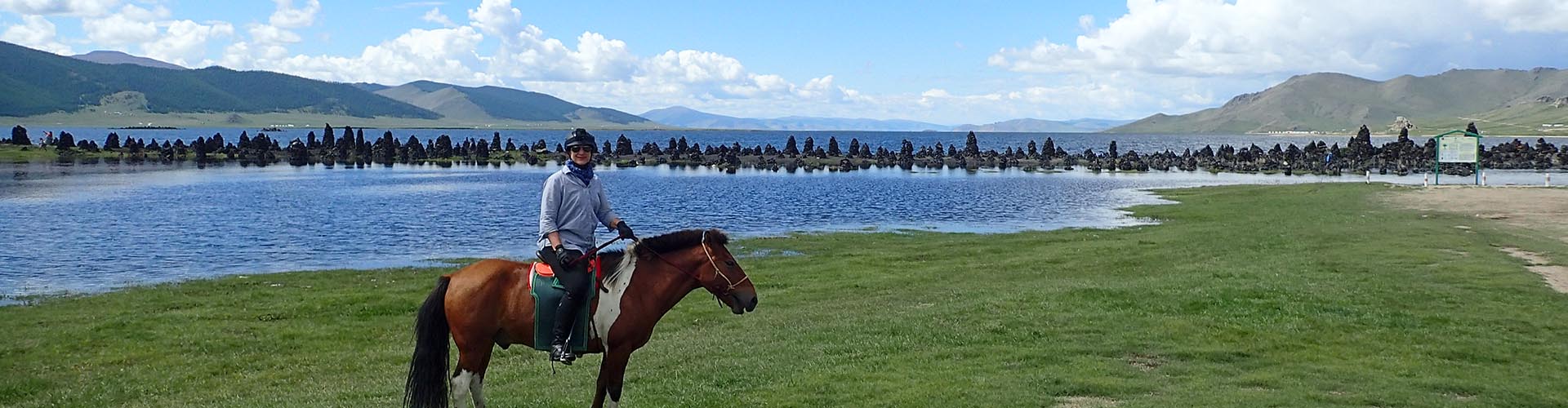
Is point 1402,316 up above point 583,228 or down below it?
below

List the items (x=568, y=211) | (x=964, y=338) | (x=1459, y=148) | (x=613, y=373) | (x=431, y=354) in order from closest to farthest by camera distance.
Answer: (x=568, y=211) < (x=613, y=373) < (x=431, y=354) < (x=964, y=338) < (x=1459, y=148)

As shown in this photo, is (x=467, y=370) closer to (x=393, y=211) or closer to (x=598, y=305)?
(x=598, y=305)

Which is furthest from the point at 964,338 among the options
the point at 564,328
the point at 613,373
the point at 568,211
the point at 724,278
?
the point at 568,211

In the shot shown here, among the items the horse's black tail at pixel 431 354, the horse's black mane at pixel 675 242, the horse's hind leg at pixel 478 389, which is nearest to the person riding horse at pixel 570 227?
the horse's black mane at pixel 675 242

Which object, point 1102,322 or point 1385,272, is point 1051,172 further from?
point 1102,322

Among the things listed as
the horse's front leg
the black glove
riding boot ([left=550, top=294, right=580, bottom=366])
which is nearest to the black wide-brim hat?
the black glove

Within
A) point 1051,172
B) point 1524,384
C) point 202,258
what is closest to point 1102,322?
point 1524,384

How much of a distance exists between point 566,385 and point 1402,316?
13145 mm

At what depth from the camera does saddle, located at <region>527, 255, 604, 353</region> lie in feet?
34.4

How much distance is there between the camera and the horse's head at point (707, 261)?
10.9m

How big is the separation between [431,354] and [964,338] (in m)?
Result: 8.42

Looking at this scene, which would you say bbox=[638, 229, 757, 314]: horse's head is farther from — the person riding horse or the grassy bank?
the grassy bank

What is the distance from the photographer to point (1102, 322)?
1755cm

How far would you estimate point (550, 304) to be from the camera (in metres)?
10.5
